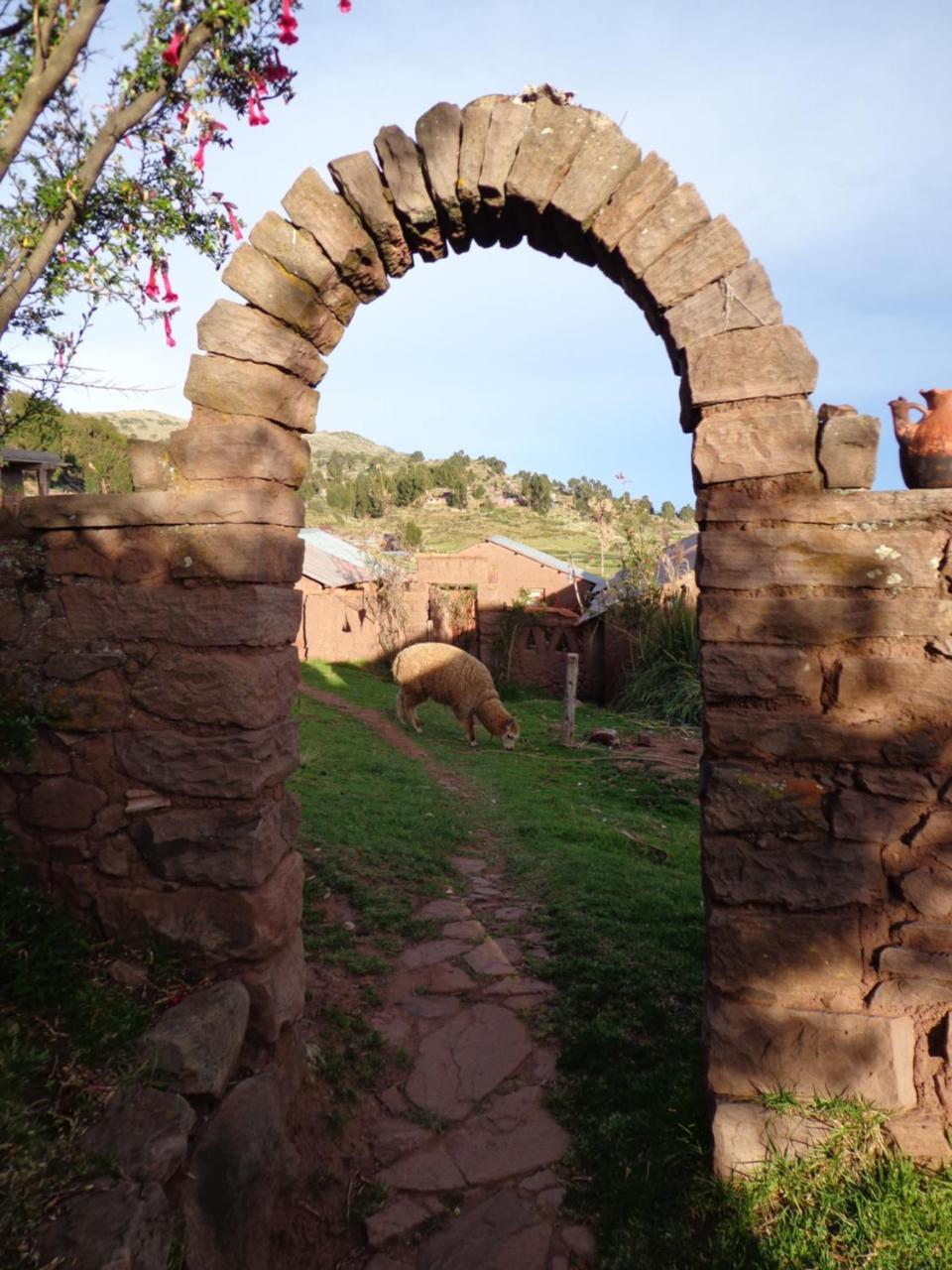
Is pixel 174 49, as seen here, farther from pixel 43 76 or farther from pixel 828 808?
pixel 828 808

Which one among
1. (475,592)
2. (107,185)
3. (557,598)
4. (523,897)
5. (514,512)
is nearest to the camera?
(107,185)

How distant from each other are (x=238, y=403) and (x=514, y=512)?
161 ft

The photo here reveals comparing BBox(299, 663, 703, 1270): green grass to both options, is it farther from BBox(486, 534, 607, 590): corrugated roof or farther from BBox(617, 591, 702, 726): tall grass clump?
BBox(486, 534, 607, 590): corrugated roof

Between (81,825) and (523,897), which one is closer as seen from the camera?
(81,825)

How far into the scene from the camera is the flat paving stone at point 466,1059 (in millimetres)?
3545

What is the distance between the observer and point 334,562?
21.6m

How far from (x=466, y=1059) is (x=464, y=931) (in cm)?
122

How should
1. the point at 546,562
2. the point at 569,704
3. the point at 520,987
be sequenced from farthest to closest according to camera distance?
the point at 546,562, the point at 569,704, the point at 520,987

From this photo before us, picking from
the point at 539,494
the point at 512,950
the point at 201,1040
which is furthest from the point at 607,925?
the point at 539,494

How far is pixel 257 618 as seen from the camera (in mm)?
3170

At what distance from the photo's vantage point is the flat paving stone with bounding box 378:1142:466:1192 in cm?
309

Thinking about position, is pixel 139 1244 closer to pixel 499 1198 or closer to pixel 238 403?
pixel 499 1198

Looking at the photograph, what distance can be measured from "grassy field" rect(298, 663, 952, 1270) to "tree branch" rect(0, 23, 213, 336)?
13.2 feet

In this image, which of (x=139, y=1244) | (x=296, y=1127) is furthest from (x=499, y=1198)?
(x=139, y=1244)
